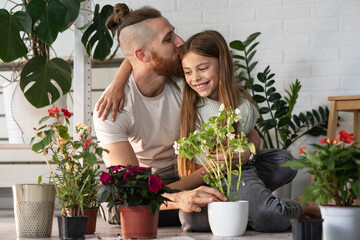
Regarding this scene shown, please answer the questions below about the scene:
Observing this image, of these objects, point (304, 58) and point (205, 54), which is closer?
point (205, 54)

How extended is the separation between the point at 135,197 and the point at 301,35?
2.39 metres

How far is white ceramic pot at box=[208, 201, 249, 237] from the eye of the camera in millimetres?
1798

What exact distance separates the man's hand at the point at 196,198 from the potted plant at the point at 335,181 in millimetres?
503

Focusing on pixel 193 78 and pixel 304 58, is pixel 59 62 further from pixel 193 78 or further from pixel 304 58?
pixel 304 58

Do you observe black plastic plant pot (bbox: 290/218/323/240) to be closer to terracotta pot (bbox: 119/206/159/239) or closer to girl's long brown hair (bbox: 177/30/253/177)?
terracotta pot (bbox: 119/206/159/239)

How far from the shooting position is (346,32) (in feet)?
12.0

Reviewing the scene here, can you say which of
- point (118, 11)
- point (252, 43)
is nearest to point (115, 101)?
point (118, 11)

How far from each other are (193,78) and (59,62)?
927mm

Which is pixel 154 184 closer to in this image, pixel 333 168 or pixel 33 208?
pixel 33 208

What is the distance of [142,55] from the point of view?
2.39 m

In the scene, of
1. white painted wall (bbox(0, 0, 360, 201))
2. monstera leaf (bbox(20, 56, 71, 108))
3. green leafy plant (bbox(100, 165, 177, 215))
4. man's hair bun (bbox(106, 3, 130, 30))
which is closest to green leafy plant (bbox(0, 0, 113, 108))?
monstera leaf (bbox(20, 56, 71, 108))

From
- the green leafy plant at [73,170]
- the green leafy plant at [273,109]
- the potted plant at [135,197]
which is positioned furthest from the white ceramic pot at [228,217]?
the green leafy plant at [273,109]

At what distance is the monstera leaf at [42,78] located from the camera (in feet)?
9.04

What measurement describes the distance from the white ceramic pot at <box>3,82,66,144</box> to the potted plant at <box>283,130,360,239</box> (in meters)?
2.05
